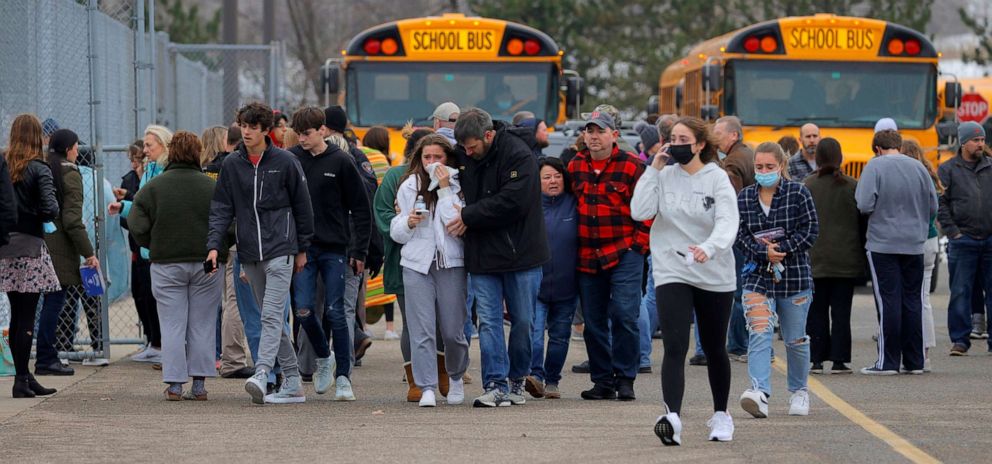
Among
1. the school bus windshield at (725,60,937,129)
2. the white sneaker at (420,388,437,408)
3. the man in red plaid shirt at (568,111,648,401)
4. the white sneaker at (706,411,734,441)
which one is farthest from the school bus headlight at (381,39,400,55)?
the white sneaker at (706,411,734,441)

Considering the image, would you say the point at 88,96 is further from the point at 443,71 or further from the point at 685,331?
the point at 685,331

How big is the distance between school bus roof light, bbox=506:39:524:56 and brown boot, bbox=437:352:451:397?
9532 millimetres

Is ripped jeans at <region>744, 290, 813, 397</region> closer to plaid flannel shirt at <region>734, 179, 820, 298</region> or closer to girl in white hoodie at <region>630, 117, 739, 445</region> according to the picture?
plaid flannel shirt at <region>734, 179, 820, 298</region>

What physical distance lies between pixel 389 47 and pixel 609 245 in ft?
32.5

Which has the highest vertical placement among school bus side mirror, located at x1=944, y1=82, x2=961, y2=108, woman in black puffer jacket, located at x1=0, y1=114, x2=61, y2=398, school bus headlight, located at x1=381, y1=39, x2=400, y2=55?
school bus headlight, located at x1=381, y1=39, x2=400, y2=55

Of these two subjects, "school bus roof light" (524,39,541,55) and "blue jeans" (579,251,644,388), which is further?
"school bus roof light" (524,39,541,55)

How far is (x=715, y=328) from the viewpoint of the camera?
8320 millimetres

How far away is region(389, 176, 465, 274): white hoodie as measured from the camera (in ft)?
31.9

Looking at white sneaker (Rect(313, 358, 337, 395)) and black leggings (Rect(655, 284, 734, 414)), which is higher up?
black leggings (Rect(655, 284, 734, 414))

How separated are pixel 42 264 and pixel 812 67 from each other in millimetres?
11157

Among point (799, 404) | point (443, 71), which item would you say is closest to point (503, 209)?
point (799, 404)

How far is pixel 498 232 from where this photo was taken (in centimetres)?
963

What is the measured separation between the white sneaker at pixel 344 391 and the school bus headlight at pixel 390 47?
377 inches

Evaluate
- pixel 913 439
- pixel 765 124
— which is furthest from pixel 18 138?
pixel 765 124
